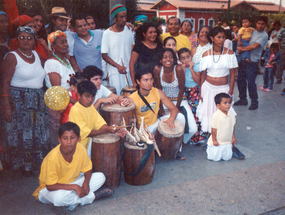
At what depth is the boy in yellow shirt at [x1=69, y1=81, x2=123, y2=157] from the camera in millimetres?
3084

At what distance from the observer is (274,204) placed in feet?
9.77

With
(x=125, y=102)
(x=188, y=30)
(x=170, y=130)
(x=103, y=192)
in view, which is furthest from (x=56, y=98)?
(x=188, y=30)

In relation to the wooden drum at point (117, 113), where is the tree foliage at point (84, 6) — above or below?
above

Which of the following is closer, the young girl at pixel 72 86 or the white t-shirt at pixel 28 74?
the white t-shirt at pixel 28 74

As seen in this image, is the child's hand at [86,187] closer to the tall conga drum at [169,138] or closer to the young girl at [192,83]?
the tall conga drum at [169,138]

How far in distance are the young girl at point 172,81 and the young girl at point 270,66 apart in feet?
15.9

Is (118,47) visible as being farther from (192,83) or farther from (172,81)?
(192,83)

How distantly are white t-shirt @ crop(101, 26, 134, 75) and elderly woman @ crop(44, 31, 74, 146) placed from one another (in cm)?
101

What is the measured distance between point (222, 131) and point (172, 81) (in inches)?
41.6

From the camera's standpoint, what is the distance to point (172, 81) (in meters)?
4.25

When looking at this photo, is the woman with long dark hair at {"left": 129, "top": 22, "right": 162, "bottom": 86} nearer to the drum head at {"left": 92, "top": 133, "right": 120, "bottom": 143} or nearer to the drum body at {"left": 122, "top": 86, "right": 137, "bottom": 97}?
the drum body at {"left": 122, "top": 86, "right": 137, "bottom": 97}

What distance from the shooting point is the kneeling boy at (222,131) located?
397cm

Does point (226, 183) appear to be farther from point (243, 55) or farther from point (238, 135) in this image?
point (243, 55)

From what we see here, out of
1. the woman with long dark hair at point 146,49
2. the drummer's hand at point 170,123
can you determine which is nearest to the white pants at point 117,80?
the woman with long dark hair at point 146,49
